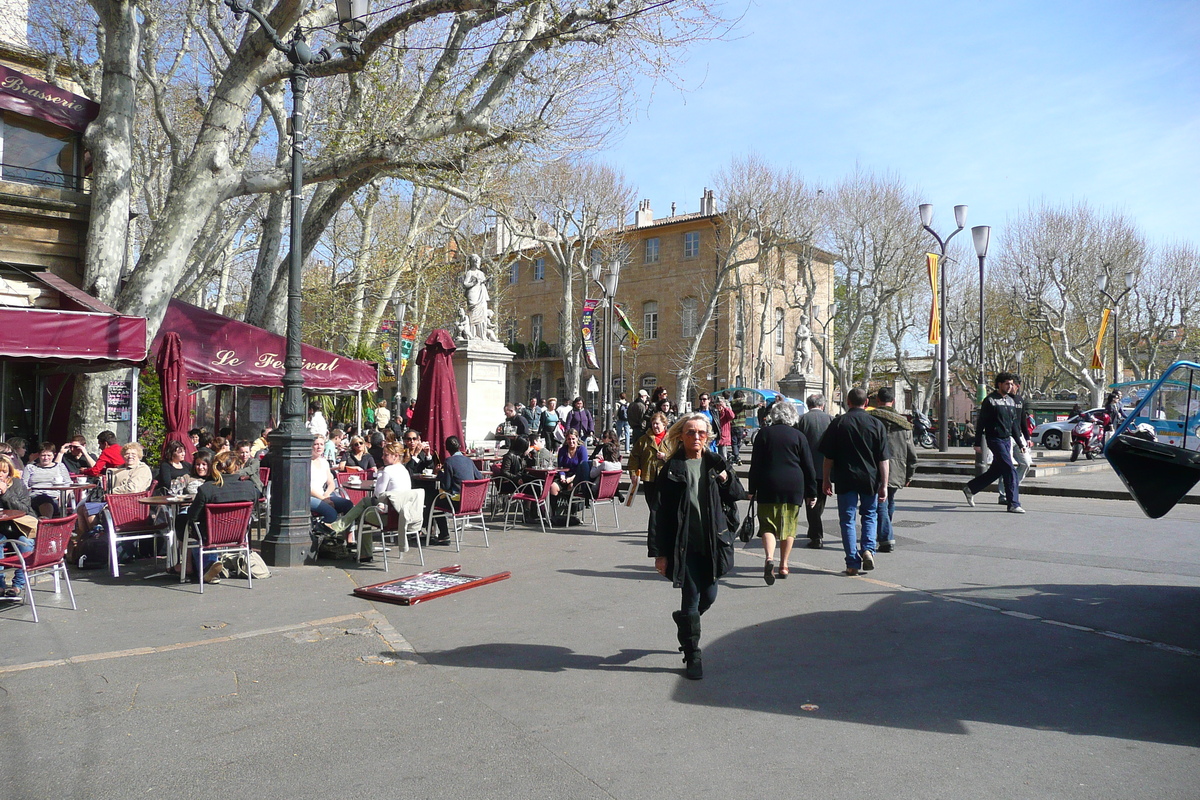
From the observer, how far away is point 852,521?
7887 mm

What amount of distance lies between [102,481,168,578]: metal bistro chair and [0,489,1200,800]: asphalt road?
15.8 inches

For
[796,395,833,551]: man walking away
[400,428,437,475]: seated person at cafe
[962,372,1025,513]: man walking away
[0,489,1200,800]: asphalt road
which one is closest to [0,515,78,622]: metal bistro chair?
[0,489,1200,800]: asphalt road

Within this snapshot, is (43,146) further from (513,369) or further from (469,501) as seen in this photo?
(513,369)

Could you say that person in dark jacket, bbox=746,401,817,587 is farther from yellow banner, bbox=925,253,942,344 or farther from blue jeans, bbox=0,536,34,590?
yellow banner, bbox=925,253,942,344

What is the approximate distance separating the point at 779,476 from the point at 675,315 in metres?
40.3

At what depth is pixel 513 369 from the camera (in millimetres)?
51688

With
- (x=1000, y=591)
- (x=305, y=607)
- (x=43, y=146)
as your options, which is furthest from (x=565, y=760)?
(x=43, y=146)

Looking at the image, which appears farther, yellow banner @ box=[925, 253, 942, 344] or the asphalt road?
yellow banner @ box=[925, 253, 942, 344]

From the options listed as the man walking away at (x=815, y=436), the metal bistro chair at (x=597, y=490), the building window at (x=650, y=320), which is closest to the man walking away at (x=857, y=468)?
the man walking away at (x=815, y=436)

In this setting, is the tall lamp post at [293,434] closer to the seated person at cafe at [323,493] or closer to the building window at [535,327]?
the seated person at cafe at [323,493]

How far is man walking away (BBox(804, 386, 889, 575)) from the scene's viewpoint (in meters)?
7.69

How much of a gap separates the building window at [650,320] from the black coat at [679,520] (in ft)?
141

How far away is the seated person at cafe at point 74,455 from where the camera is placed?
10.8 m

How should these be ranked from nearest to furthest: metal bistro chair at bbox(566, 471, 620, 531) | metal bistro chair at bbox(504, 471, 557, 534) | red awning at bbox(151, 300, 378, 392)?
metal bistro chair at bbox(504, 471, 557, 534), metal bistro chair at bbox(566, 471, 620, 531), red awning at bbox(151, 300, 378, 392)
